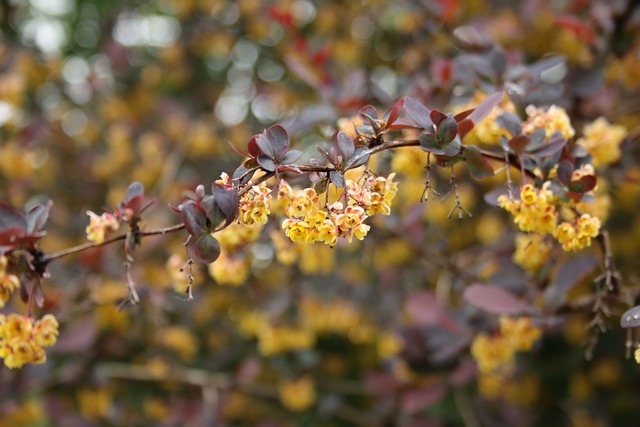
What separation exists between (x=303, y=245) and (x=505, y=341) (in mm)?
546

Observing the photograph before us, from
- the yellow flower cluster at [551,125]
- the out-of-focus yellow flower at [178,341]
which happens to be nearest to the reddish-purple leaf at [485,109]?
the yellow flower cluster at [551,125]

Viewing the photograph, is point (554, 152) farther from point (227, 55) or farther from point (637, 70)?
point (227, 55)

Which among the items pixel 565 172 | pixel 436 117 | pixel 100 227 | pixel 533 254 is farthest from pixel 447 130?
pixel 100 227

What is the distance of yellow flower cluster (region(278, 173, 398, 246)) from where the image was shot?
3.12ft

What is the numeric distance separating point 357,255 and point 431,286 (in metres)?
0.61

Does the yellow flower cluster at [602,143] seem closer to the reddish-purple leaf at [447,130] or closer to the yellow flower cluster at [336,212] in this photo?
the reddish-purple leaf at [447,130]

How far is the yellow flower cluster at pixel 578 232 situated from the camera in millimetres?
1042

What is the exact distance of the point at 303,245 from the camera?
140 cm

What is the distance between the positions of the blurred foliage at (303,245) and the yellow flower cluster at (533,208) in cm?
28

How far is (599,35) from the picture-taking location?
179 centimetres

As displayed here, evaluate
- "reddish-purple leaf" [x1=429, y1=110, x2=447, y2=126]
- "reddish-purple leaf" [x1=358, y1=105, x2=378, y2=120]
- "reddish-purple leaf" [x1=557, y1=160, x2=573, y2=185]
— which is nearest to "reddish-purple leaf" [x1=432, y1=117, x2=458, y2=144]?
"reddish-purple leaf" [x1=429, y1=110, x2=447, y2=126]

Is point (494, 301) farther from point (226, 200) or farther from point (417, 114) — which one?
point (226, 200)

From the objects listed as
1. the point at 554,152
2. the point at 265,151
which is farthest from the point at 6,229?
the point at 554,152

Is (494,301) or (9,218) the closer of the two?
(9,218)
